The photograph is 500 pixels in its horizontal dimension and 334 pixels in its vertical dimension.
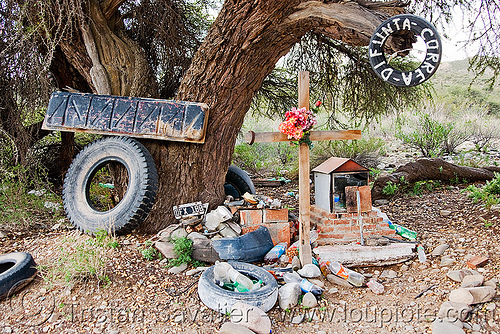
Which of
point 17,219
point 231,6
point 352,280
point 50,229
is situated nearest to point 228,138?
point 231,6

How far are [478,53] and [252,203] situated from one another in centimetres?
377

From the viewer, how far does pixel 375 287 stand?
3488 millimetres

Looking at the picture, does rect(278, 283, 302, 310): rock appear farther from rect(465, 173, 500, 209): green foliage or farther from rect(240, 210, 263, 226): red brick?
rect(465, 173, 500, 209): green foliage

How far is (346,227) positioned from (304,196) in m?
0.84

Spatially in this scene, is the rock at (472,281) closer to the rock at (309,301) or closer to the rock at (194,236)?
the rock at (309,301)

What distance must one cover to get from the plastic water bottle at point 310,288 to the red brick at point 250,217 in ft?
3.88

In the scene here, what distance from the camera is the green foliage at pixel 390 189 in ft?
21.3

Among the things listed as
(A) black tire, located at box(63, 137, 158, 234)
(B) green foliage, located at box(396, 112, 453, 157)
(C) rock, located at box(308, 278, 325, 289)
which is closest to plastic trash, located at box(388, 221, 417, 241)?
(C) rock, located at box(308, 278, 325, 289)

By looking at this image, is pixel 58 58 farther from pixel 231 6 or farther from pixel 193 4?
pixel 231 6

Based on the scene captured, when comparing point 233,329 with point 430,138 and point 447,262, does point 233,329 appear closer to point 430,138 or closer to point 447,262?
point 447,262

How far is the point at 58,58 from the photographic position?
20.3 feet

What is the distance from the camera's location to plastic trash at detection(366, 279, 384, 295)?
3449 millimetres

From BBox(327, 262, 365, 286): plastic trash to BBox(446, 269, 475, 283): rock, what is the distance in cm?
78

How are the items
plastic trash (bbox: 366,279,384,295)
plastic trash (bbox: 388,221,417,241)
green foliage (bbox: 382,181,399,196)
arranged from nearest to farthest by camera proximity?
plastic trash (bbox: 366,279,384,295) → plastic trash (bbox: 388,221,417,241) → green foliage (bbox: 382,181,399,196)
